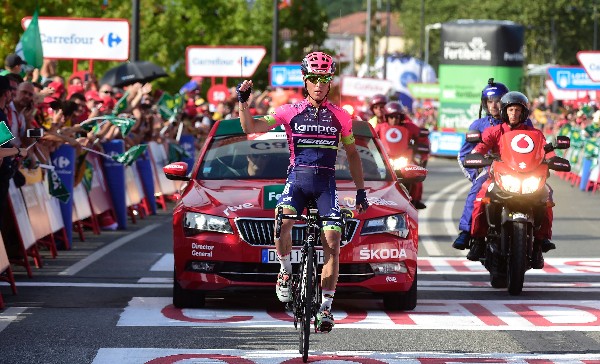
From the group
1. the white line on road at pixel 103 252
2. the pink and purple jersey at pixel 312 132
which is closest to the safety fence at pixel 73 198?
the white line on road at pixel 103 252

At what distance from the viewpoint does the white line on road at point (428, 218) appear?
1808cm

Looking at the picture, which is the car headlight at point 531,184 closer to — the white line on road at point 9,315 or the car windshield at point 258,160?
the car windshield at point 258,160

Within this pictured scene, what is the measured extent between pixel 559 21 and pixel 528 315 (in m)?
99.6

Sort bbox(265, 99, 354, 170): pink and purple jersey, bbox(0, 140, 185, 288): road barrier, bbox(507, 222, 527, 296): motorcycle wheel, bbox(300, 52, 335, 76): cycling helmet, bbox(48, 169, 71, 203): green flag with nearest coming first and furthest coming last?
bbox(300, 52, 335, 76): cycling helmet, bbox(265, 99, 354, 170): pink and purple jersey, bbox(507, 222, 527, 296): motorcycle wheel, bbox(0, 140, 185, 288): road barrier, bbox(48, 169, 71, 203): green flag

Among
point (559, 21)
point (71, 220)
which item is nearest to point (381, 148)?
point (71, 220)

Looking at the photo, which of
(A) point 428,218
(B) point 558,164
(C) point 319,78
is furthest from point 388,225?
(A) point 428,218

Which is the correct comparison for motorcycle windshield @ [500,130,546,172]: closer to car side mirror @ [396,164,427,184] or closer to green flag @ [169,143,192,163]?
car side mirror @ [396,164,427,184]

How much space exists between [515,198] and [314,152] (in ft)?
11.9

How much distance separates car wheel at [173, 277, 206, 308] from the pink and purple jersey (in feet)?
6.57

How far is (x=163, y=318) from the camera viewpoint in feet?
36.9

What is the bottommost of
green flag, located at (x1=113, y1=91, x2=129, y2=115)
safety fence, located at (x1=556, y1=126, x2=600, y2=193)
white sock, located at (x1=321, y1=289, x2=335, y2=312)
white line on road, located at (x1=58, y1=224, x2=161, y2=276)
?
safety fence, located at (x1=556, y1=126, x2=600, y2=193)

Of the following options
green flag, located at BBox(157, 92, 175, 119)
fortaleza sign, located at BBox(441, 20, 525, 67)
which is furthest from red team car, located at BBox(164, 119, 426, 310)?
fortaleza sign, located at BBox(441, 20, 525, 67)

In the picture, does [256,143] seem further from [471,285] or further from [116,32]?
[116,32]

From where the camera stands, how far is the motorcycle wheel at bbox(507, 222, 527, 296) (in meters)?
13.0
